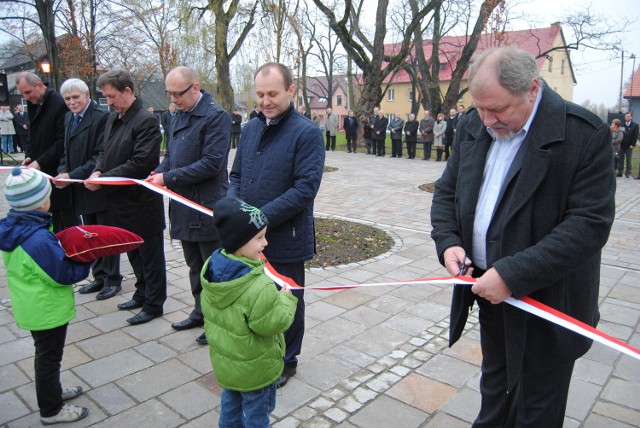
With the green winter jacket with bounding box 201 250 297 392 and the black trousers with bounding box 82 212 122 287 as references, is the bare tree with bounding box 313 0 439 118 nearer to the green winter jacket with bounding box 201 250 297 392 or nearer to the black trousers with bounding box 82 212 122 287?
the black trousers with bounding box 82 212 122 287

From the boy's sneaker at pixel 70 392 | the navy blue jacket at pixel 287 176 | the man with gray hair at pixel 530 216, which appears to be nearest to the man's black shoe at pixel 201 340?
the boy's sneaker at pixel 70 392

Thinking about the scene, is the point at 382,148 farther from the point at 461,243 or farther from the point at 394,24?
the point at 461,243

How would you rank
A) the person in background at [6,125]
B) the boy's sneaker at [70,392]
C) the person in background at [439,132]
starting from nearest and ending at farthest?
1. the boy's sneaker at [70,392]
2. the person in background at [6,125]
3. the person in background at [439,132]

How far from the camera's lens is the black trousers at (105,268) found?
16.5ft

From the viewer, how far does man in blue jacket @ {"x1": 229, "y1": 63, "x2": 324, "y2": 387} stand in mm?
3076

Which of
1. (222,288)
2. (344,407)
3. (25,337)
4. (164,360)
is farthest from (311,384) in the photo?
(25,337)

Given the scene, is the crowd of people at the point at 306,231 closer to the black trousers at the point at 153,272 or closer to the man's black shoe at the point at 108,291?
the black trousers at the point at 153,272

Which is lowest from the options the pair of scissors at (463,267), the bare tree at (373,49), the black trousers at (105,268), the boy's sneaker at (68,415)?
the boy's sneaker at (68,415)

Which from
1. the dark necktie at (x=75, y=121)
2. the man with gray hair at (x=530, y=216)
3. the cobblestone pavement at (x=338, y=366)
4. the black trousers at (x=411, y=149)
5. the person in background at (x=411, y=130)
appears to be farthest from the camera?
the black trousers at (x=411, y=149)

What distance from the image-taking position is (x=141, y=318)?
4363 millimetres

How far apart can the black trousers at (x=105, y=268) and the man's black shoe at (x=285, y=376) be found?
8.16 feet

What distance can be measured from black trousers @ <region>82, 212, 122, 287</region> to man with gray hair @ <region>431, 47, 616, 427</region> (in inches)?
146

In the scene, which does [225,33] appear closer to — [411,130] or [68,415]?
[411,130]

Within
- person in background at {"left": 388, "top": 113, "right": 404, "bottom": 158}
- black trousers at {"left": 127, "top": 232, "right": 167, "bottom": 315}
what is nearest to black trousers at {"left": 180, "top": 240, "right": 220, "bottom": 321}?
black trousers at {"left": 127, "top": 232, "right": 167, "bottom": 315}
